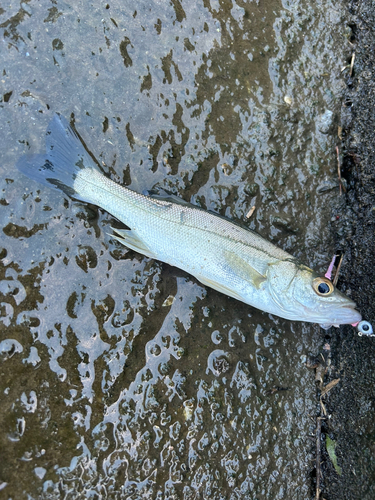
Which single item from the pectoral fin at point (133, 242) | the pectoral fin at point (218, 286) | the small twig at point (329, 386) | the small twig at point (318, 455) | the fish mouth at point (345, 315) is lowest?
the small twig at point (318, 455)

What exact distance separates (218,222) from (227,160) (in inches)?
32.5

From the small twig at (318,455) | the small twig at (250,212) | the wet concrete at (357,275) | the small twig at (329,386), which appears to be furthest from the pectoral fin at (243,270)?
the small twig at (318,455)

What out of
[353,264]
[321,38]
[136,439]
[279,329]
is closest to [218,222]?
[279,329]

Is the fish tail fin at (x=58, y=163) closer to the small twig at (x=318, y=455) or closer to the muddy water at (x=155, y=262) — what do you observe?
the muddy water at (x=155, y=262)

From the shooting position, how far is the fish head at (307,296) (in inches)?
119

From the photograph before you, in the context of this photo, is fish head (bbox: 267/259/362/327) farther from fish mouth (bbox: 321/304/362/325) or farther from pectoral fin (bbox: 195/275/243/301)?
pectoral fin (bbox: 195/275/243/301)

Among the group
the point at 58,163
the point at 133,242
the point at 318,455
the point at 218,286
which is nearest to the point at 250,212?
the point at 218,286

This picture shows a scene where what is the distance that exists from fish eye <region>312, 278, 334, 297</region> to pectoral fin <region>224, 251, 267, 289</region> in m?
0.45

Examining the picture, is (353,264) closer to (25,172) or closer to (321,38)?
(321,38)

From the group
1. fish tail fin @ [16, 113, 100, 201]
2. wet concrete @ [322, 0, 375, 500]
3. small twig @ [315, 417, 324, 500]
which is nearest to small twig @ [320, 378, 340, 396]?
wet concrete @ [322, 0, 375, 500]

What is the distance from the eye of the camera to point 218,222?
10.2 ft

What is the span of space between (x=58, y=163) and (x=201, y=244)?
5.00 ft

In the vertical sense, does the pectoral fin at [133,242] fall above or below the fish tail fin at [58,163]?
below

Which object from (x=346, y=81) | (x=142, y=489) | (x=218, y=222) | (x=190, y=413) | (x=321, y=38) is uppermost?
(x=321, y=38)
